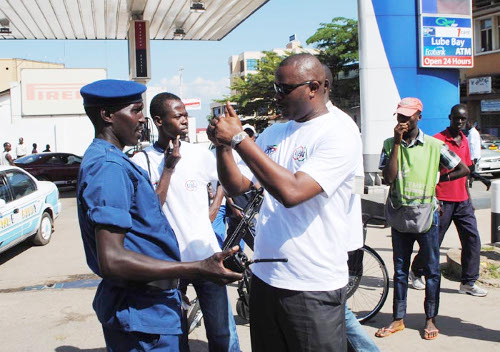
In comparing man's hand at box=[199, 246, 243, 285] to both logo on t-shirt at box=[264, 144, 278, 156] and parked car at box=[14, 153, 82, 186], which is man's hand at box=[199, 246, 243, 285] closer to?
logo on t-shirt at box=[264, 144, 278, 156]

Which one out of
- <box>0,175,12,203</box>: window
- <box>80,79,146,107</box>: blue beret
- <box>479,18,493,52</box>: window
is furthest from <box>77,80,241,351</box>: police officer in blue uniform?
<box>479,18,493,52</box>: window

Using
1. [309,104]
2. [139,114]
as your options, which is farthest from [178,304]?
[309,104]

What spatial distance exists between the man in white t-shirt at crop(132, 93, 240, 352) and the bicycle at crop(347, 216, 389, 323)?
5.39 ft

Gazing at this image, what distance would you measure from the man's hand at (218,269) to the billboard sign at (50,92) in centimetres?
3216

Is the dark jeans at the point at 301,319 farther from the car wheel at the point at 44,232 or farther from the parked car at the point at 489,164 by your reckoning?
the parked car at the point at 489,164

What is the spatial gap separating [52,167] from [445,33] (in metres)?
13.8

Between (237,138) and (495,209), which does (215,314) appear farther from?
(495,209)

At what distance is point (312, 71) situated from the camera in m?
2.46

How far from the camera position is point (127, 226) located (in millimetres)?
1976

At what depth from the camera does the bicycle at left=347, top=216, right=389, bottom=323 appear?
4.85m

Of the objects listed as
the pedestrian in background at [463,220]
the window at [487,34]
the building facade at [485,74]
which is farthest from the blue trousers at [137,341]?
the window at [487,34]

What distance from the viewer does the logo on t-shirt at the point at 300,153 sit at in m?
2.47

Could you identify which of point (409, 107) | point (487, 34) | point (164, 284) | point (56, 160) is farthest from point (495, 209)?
point (487, 34)

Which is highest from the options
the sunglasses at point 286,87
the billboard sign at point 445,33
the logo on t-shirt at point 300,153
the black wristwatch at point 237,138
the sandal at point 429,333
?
the billboard sign at point 445,33
